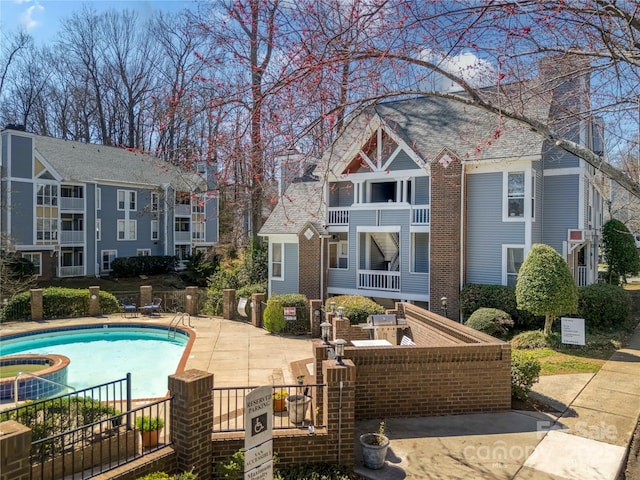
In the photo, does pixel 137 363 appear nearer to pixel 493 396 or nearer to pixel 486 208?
pixel 493 396

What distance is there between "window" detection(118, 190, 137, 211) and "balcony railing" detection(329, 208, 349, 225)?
2019 centimetres

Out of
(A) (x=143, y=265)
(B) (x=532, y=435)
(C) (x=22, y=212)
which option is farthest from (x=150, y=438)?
(A) (x=143, y=265)

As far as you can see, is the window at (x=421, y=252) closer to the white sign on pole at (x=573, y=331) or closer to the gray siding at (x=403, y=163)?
the gray siding at (x=403, y=163)

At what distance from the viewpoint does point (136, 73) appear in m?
41.1

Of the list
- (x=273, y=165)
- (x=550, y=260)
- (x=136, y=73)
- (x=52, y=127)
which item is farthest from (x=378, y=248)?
(x=52, y=127)

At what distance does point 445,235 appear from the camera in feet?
59.4

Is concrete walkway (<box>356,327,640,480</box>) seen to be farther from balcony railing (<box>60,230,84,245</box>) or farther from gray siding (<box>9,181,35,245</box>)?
balcony railing (<box>60,230,84,245</box>)

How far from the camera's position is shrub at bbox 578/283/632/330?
50.6 feet

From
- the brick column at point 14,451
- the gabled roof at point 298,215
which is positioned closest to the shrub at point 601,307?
the gabled roof at point 298,215

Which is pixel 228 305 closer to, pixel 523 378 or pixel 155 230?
pixel 523 378

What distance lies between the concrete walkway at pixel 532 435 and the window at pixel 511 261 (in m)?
5.87

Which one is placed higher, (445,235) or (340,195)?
(340,195)

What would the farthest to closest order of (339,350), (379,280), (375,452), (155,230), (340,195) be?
1. (155,230)
2. (340,195)
3. (379,280)
4. (339,350)
5. (375,452)

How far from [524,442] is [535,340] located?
7676 millimetres
